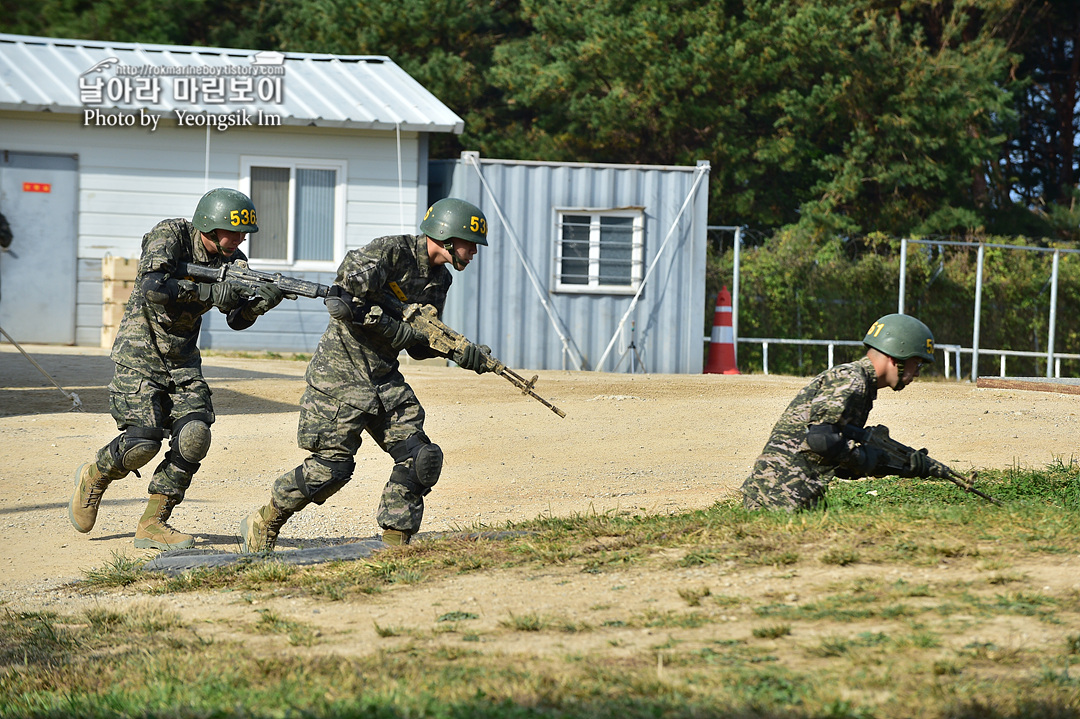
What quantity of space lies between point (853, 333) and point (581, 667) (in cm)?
1687

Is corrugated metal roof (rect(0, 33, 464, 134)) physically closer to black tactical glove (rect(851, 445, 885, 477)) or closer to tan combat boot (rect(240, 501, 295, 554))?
tan combat boot (rect(240, 501, 295, 554))

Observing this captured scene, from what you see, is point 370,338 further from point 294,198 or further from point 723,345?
point 723,345

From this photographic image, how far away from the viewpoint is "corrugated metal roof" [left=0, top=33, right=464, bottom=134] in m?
16.2

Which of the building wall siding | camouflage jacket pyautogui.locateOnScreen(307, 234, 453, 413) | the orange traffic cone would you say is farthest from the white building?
camouflage jacket pyautogui.locateOnScreen(307, 234, 453, 413)

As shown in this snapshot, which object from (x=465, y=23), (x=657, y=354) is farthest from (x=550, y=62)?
(x=657, y=354)

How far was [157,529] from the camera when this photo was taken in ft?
21.3

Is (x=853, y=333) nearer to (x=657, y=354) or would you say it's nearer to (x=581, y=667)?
(x=657, y=354)

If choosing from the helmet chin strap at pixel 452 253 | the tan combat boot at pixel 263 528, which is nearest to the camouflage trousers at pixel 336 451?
the tan combat boot at pixel 263 528

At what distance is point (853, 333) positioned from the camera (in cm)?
1981

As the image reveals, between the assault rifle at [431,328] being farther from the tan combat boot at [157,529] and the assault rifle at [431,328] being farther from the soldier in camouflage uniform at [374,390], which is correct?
the tan combat boot at [157,529]

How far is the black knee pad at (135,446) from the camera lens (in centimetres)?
642

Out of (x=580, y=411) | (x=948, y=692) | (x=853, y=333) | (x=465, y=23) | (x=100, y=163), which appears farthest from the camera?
(x=465, y=23)

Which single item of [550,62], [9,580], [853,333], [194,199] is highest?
[550,62]

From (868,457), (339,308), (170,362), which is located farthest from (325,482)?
(868,457)
